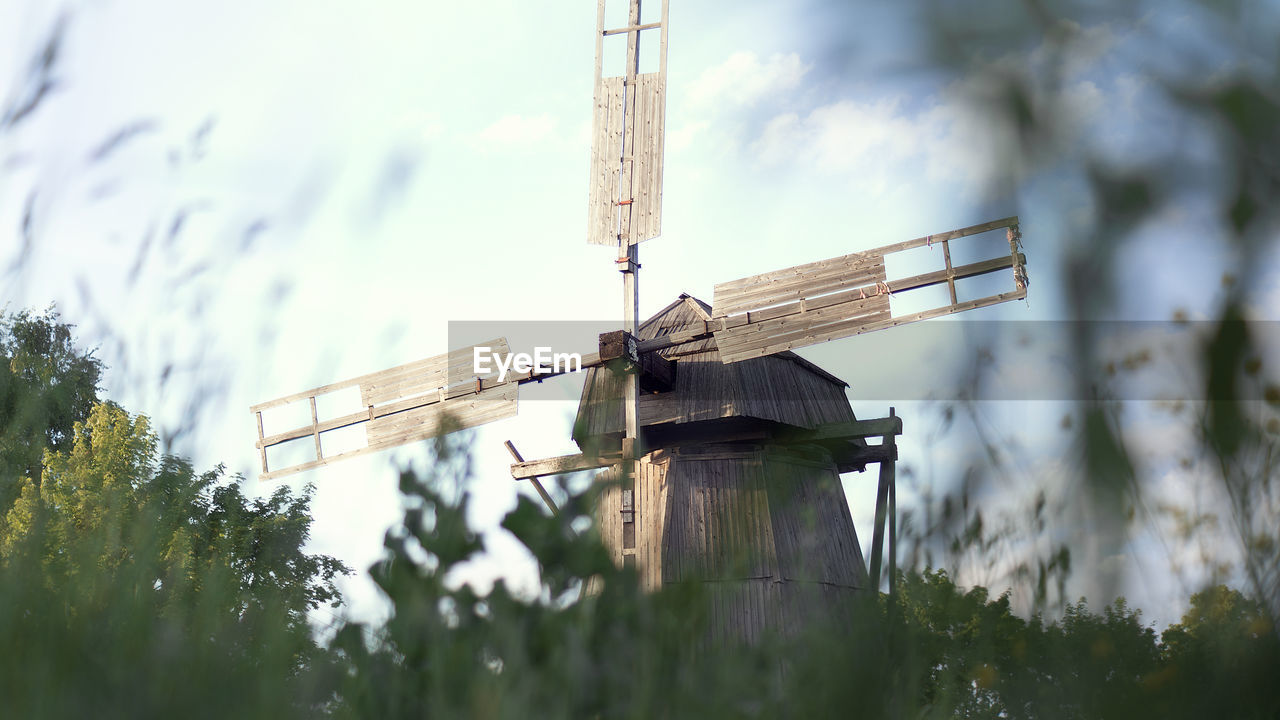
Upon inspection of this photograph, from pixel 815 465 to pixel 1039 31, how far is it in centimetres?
1015

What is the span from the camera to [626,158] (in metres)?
12.0

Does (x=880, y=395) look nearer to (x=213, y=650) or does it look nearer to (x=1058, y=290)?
(x=1058, y=290)

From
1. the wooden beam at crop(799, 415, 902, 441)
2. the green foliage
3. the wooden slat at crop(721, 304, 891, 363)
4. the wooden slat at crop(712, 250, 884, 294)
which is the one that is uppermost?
the wooden slat at crop(712, 250, 884, 294)

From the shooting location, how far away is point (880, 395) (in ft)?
4.50

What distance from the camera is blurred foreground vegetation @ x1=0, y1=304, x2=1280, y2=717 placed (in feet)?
3.46

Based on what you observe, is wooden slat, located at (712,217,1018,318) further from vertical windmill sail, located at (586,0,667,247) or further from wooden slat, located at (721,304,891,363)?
vertical windmill sail, located at (586,0,667,247)

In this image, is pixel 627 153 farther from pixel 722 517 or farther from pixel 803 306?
pixel 722 517

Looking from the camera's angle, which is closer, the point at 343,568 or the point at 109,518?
the point at 343,568

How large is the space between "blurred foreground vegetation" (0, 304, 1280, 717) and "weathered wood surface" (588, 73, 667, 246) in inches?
410

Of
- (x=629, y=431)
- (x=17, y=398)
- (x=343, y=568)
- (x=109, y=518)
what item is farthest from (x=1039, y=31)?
(x=629, y=431)

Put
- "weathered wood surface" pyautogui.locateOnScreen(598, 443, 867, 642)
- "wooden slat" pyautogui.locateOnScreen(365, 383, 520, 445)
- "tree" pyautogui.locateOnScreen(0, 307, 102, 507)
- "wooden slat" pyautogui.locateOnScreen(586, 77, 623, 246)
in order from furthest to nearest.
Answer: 1. "wooden slat" pyautogui.locateOnScreen(586, 77, 623, 246)
2. "wooden slat" pyautogui.locateOnScreen(365, 383, 520, 445)
3. "weathered wood surface" pyautogui.locateOnScreen(598, 443, 867, 642)
4. "tree" pyautogui.locateOnScreen(0, 307, 102, 507)

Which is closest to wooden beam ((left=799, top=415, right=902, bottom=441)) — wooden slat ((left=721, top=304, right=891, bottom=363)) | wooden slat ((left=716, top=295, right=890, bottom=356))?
wooden slat ((left=721, top=304, right=891, bottom=363))

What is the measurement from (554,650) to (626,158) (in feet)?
37.1

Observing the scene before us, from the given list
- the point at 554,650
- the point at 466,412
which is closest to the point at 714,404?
the point at 466,412
